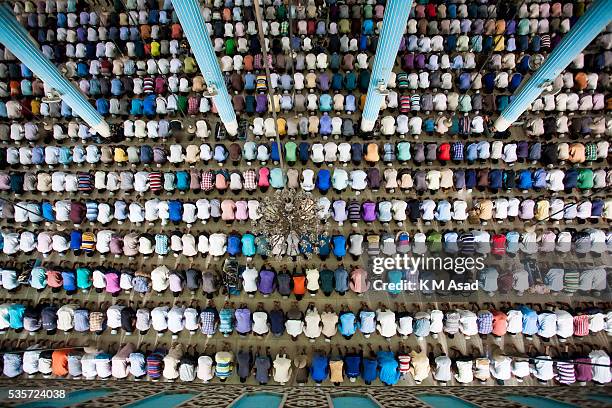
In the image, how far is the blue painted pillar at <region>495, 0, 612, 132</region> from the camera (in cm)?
613

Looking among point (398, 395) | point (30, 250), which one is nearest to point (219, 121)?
point (30, 250)

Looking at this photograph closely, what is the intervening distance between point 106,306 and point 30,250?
89.2 inches

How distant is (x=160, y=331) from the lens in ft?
29.8

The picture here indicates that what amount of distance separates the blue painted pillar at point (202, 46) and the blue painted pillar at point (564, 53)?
6.20 metres

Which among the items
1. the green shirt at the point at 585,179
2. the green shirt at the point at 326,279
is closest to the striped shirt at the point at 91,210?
the green shirt at the point at 326,279

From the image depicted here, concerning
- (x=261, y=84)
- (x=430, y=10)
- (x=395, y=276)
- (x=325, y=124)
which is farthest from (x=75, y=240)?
(x=430, y=10)

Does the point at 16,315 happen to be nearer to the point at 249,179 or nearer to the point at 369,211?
the point at 249,179

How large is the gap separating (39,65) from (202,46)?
333cm

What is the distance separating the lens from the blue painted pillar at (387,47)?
19.7 feet

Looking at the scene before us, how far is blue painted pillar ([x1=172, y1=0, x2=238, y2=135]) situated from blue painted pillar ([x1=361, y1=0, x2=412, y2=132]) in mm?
3001

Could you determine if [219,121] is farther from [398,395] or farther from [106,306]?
[398,395]

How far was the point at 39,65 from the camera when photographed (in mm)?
7430

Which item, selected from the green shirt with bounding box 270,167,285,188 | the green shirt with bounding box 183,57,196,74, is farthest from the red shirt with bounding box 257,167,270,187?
the green shirt with bounding box 183,57,196,74

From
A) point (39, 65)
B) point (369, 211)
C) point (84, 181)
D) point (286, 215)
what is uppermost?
point (39, 65)
